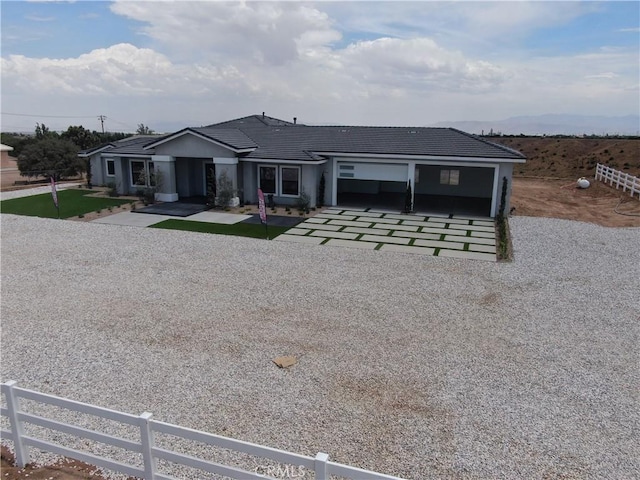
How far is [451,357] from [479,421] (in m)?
1.81

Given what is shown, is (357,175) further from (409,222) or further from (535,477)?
(535,477)

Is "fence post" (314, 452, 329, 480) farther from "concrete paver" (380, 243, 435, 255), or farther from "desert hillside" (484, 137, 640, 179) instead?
"desert hillside" (484, 137, 640, 179)

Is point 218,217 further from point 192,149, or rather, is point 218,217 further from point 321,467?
point 321,467

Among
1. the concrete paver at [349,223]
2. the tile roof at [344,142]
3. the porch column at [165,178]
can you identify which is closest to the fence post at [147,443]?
the concrete paver at [349,223]

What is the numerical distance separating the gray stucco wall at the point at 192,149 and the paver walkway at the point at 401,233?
5597 millimetres

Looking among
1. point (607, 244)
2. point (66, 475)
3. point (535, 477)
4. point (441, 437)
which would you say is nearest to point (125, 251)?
point (66, 475)

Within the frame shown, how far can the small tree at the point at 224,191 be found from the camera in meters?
21.0

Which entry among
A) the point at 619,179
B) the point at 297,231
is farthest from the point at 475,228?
the point at 619,179

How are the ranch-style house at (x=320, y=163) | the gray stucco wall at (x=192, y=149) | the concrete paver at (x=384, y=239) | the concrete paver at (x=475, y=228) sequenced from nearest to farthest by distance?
the concrete paver at (x=384, y=239) → the concrete paver at (x=475, y=228) → the ranch-style house at (x=320, y=163) → the gray stucco wall at (x=192, y=149)

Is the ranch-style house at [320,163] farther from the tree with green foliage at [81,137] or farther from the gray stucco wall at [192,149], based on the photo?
the tree with green foliage at [81,137]

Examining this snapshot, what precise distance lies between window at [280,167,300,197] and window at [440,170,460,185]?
9.11m

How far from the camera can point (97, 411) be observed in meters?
4.52

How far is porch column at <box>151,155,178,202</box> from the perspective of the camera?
22.3m

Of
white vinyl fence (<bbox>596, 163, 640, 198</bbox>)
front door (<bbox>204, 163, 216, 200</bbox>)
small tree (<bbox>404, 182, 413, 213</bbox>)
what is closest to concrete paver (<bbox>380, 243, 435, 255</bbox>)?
small tree (<bbox>404, 182, 413, 213</bbox>)
